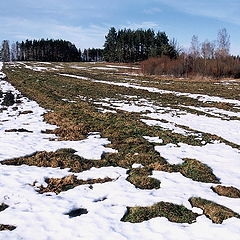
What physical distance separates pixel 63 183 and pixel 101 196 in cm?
129

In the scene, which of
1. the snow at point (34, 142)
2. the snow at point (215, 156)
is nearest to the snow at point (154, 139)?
the snow at point (215, 156)

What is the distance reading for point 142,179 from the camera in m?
8.20

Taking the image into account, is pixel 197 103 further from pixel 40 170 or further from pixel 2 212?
pixel 2 212

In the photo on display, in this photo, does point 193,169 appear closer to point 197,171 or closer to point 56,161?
point 197,171

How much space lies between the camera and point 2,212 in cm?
632

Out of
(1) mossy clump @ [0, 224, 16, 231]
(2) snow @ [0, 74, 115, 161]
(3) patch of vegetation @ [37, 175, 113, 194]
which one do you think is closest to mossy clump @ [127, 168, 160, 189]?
(3) patch of vegetation @ [37, 175, 113, 194]

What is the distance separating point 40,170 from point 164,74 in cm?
5141

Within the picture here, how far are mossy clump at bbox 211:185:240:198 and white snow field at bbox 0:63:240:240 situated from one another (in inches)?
7.7

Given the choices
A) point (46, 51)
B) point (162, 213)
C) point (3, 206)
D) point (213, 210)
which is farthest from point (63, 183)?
point (46, 51)

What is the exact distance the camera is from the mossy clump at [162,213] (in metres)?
6.23

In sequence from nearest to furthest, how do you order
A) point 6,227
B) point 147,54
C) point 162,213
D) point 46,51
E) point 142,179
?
1. point 6,227
2. point 162,213
3. point 142,179
4. point 147,54
5. point 46,51

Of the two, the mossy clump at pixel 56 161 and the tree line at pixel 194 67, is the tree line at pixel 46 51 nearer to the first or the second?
the tree line at pixel 194 67

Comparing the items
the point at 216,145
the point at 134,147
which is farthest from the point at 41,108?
the point at 216,145

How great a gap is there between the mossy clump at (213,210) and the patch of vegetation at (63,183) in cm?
237
